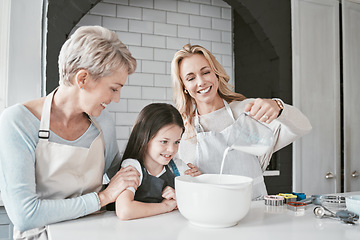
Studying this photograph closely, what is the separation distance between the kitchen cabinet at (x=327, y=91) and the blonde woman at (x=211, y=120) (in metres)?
1.27

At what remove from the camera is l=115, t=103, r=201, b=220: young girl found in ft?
4.66

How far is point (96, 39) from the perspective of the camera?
1.26 metres

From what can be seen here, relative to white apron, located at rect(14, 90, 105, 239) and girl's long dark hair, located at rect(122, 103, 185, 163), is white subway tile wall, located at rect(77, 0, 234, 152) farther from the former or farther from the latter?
white apron, located at rect(14, 90, 105, 239)

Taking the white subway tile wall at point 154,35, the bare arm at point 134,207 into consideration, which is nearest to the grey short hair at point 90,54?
the bare arm at point 134,207

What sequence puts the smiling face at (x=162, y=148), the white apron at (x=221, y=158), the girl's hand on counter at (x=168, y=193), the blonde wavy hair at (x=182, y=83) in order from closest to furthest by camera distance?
the girl's hand on counter at (x=168, y=193) < the smiling face at (x=162, y=148) < the white apron at (x=221, y=158) < the blonde wavy hair at (x=182, y=83)

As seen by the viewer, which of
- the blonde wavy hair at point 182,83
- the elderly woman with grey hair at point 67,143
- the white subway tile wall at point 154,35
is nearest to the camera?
the elderly woman with grey hair at point 67,143

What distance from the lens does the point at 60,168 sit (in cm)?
125

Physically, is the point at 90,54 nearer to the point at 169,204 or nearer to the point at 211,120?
the point at 169,204

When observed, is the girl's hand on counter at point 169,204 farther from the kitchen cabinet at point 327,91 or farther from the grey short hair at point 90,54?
the kitchen cabinet at point 327,91

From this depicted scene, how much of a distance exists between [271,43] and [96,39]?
2267 mm

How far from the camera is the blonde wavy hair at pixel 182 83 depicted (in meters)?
2.06

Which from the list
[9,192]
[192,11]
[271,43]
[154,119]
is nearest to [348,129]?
[271,43]

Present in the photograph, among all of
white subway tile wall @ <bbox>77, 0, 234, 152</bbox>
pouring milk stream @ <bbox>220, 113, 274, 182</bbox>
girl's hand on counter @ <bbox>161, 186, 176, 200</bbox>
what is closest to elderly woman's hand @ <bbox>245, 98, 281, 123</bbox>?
pouring milk stream @ <bbox>220, 113, 274, 182</bbox>

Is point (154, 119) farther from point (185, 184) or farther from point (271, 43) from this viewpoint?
point (271, 43)
